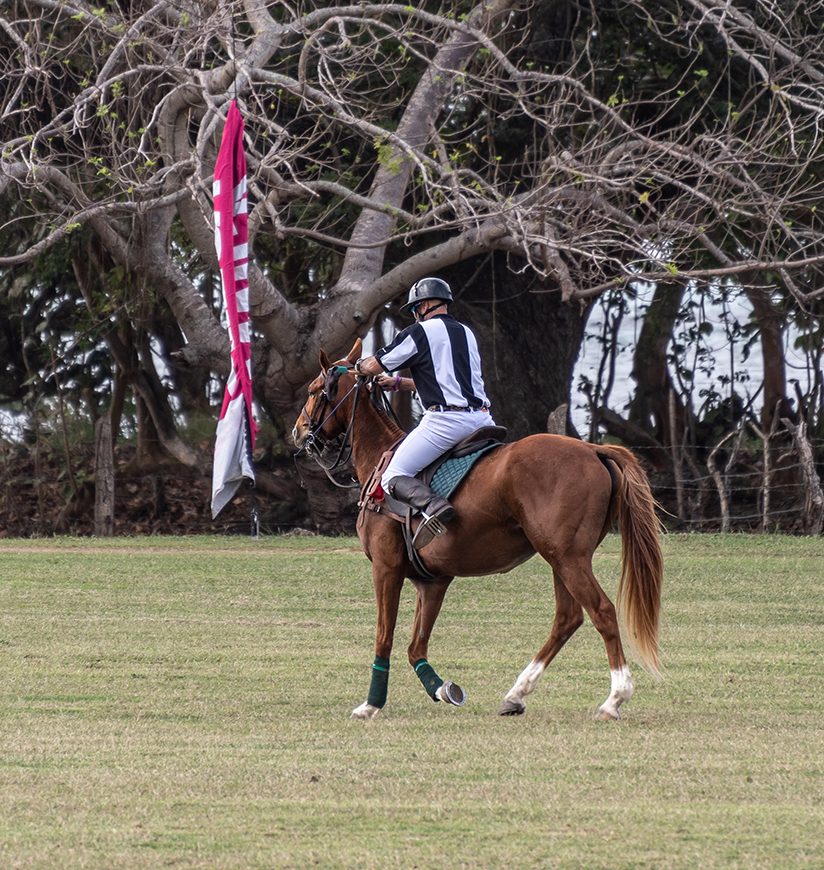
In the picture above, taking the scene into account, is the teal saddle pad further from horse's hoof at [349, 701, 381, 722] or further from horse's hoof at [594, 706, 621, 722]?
horse's hoof at [594, 706, 621, 722]

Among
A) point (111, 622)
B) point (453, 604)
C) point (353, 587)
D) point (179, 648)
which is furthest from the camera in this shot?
point (353, 587)

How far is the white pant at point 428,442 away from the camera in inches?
361

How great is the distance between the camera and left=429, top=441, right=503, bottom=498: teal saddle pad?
29.9ft

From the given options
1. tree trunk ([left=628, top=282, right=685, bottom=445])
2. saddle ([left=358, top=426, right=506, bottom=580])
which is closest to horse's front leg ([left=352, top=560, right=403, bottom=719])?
saddle ([left=358, top=426, right=506, bottom=580])


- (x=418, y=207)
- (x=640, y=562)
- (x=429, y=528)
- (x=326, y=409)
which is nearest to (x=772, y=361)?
(x=418, y=207)

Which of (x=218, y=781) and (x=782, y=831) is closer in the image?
(x=782, y=831)

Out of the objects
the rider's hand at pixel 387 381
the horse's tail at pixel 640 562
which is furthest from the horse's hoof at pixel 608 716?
the rider's hand at pixel 387 381

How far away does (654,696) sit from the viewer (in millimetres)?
9406

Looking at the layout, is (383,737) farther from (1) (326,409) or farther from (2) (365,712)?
(1) (326,409)

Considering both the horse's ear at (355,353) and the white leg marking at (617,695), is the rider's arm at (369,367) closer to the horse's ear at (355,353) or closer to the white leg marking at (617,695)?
the horse's ear at (355,353)

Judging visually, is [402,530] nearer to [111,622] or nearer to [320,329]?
[111,622]

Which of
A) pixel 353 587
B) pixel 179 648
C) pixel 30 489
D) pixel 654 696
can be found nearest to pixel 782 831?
pixel 654 696

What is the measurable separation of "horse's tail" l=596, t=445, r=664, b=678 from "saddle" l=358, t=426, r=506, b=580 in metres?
0.80

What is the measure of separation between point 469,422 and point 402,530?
0.72 metres
